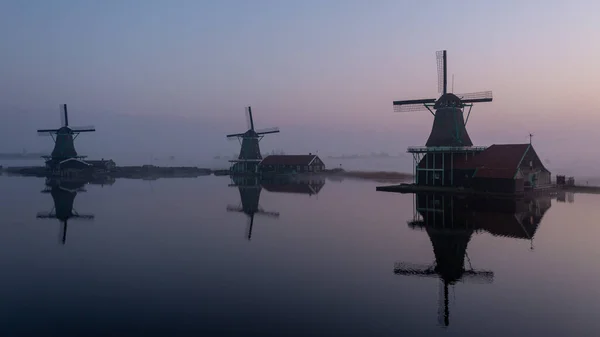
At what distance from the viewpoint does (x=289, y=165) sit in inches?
3371

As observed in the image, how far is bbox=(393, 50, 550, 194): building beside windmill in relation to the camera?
42812mm

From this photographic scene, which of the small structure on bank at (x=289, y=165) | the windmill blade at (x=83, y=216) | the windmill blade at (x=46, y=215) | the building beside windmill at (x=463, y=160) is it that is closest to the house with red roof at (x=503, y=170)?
the building beside windmill at (x=463, y=160)

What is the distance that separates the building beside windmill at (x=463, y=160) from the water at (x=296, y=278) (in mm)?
12301

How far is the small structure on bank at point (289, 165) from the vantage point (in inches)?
3361

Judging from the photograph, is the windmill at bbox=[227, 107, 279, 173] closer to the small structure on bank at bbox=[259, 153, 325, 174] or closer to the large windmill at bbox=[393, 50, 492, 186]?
the small structure on bank at bbox=[259, 153, 325, 174]

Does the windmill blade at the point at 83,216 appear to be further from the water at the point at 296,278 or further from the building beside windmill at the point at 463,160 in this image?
the building beside windmill at the point at 463,160

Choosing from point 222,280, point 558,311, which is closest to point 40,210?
point 222,280

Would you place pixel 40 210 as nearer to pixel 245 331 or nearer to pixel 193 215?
pixel 193 215

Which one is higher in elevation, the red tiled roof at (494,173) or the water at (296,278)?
the red tiled roof at (494,173)

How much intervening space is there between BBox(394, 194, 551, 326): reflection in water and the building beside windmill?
142 inches

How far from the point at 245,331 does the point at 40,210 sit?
31448 millimetres

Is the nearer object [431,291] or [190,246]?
[431,291]

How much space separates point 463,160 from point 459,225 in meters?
21.8

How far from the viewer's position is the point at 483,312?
13000mm
